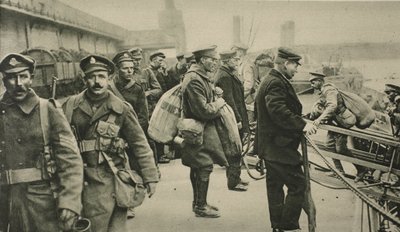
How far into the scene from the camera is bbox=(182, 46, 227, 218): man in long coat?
14.4 feet

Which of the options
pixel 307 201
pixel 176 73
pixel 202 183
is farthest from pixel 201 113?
pixel 176 73

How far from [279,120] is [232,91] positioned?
6.64ft

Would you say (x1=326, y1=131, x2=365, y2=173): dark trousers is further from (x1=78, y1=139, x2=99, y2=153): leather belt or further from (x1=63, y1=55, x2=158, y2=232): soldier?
(x1=78, y1=139, x2=99, y2=153): leather belt

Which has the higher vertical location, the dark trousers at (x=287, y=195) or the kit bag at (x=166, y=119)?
the kit bag at (x=166, y=119)

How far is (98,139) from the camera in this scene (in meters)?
2.96

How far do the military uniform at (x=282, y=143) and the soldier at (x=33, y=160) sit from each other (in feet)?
6.15

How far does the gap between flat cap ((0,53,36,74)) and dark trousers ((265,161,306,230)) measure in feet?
7.68

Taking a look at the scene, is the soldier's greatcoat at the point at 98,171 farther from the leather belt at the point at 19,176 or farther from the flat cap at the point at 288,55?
the flat cap at the point at 288,55

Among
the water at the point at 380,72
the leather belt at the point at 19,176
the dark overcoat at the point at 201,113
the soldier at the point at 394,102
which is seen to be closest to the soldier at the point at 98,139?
the leather belt at the point at 19,176

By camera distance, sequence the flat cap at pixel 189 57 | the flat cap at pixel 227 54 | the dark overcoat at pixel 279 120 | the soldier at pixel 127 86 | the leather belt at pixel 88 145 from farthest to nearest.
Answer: the flat cap at pixel 189 57 → the flat cap at pixel 227 54 → the soldier at pixel 127 86 → the dark overcoat at pixel 279 120 → the leather belt at pixel 88 145

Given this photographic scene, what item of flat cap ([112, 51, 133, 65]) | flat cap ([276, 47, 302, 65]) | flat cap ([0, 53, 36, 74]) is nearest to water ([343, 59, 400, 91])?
flat cap ([276, 47, 302, 65])

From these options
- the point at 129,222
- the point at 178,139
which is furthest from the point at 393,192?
the point at 129,222

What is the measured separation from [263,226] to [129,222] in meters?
1.46

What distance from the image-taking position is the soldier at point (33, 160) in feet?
8.61
